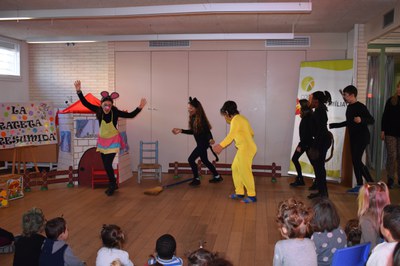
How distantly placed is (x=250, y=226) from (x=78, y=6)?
14.3 ft

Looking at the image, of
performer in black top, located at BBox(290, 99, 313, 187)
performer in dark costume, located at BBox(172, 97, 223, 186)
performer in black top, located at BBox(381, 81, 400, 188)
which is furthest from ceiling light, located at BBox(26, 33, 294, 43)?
performer in black top, located at BBox(381, 81, 400, 188)

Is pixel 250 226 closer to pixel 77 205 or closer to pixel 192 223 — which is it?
pixel 192 223

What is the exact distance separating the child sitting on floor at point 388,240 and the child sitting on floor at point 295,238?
1.35 feet

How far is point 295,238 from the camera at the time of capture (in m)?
2.97

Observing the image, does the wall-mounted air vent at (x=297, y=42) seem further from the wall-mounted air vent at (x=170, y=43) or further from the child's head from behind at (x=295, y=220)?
the child's head from behind at (x=295, y=220)

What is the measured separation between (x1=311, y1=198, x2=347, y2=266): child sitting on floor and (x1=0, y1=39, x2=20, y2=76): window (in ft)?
28.6

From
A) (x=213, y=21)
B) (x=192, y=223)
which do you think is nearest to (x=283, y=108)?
(x=213, y=21)

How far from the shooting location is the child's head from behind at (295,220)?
3.01 m

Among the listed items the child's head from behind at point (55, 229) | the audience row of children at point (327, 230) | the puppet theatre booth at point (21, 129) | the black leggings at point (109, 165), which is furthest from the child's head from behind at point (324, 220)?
the puppet theatre booth at point (21, 129)

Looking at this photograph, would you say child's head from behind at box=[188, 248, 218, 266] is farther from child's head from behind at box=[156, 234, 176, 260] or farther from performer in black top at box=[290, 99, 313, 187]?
performer in black top at box=[290, 99, 313, 187]

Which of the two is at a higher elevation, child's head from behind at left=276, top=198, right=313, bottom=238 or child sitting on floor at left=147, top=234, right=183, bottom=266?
child's head from behind at left=276, top=198, right=313, bottom=238

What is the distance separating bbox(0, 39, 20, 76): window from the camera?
9844 mm

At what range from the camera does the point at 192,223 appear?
19.1ft

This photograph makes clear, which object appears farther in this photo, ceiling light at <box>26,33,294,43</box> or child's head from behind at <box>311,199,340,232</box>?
ceiling light at <box>26,33,294,43</box>
